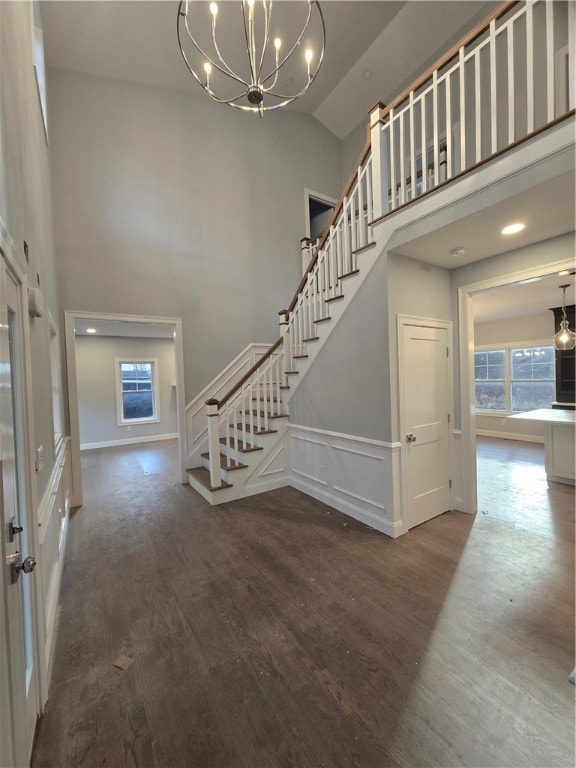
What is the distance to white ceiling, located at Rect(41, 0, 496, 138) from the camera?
3.82 metres

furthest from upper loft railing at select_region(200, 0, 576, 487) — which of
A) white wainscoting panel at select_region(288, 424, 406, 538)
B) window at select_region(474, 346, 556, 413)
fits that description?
window at select_region(474, 346, 556, 413)

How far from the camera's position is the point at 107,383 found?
7.55 meters

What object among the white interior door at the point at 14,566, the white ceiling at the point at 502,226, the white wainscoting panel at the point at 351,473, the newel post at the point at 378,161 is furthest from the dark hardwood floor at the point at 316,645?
the newel post at the point at 378,161

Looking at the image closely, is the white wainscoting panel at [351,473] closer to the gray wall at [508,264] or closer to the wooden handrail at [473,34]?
the gray wall at [508,264]

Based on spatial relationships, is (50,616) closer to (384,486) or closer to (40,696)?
(40,696)

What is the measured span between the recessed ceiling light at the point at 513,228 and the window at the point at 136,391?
24.8 feet

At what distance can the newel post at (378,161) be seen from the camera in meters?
2.77

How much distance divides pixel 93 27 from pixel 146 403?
6.49 m

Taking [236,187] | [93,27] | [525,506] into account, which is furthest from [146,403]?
[525,506]

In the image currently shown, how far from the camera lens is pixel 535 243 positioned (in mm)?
2693

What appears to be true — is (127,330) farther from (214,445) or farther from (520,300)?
(520,300)

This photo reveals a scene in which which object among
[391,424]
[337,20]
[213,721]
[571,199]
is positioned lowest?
[213,721]

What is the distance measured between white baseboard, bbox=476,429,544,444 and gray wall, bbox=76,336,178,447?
7718 mm

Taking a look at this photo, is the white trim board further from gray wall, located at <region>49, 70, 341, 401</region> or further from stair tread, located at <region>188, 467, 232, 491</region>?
gray wall, located at <region>49, 70, 341, 401</region>
